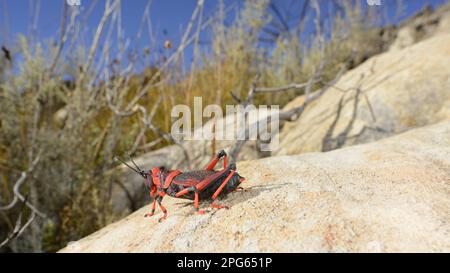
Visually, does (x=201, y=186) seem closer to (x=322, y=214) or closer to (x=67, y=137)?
(x=322, y=214)

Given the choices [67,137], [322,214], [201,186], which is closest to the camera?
[322,214]

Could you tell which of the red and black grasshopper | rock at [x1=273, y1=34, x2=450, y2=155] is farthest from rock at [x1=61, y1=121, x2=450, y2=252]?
rock at [x1=273, y1=34, x2=450, y2=155]

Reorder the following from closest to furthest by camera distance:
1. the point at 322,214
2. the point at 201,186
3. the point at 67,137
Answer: the point at 322,214 → the point at 201,186 → the point at 67,137

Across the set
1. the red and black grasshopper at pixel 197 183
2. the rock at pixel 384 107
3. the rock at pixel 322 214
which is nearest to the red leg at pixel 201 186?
the red and black grasshopper at pixel 197 183

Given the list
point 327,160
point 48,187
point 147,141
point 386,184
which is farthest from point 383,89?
point 48,187

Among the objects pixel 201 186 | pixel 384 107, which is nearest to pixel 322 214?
pixel 201 186
